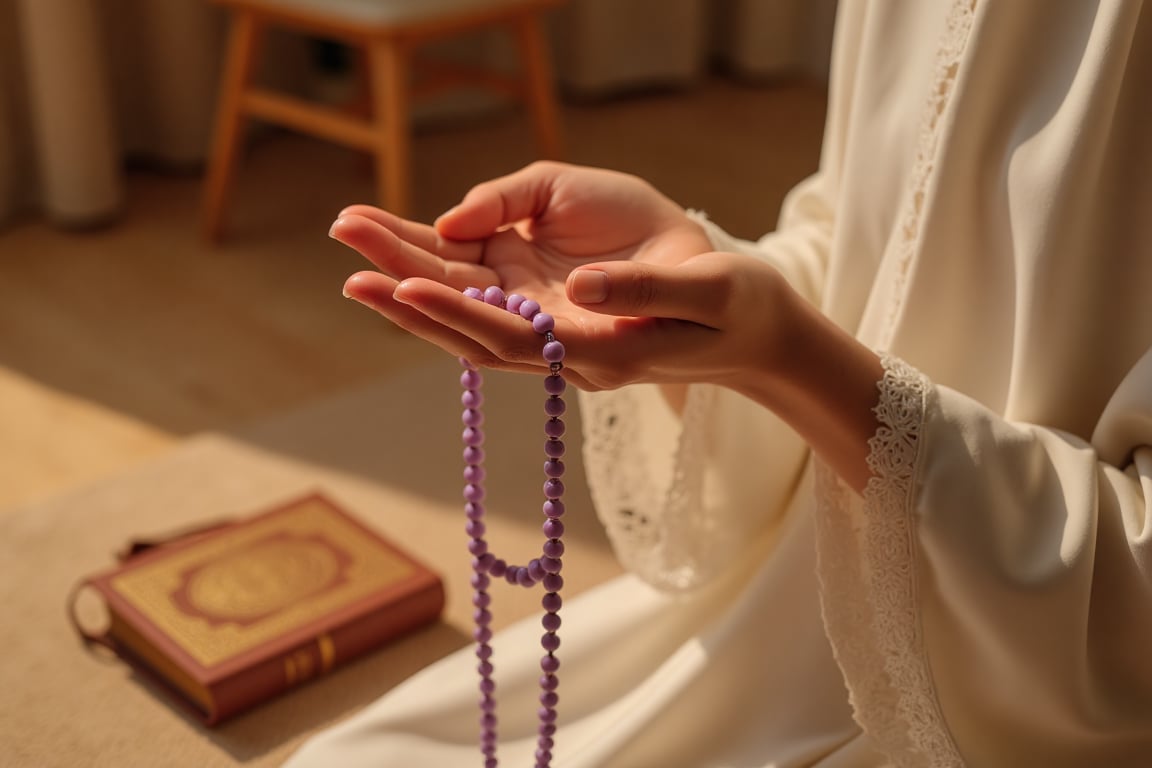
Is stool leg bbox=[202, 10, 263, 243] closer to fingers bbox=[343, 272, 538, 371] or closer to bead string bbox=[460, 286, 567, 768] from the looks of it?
bead string bbox=[460, 286, 567, 768]

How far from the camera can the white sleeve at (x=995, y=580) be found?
2.75 ft

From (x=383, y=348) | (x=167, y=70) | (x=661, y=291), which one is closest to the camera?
(x=661, y=291)

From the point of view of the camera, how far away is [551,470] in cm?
86

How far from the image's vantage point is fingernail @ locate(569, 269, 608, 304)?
2.35 ft

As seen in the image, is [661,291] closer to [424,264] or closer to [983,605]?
[424,264]

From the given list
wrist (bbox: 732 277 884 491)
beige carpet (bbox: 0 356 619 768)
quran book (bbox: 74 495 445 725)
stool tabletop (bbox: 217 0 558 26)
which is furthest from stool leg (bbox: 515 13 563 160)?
wrist (bbox: 732 277 884 491)

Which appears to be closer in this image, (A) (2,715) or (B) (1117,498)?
(B) (1117,498)

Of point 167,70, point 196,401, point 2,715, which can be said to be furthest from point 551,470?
point 167,70

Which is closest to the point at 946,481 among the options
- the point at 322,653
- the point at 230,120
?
the point at 322,653

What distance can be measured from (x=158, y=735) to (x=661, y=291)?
779 mm

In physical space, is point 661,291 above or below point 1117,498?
above

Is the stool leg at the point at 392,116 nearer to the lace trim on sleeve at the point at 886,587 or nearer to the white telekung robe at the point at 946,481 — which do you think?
the white telekung robe at the point at 946,481

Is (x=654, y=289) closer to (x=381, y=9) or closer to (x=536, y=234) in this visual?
(x=536, y=234)

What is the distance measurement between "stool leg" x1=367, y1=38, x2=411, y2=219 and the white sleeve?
4.49ft
